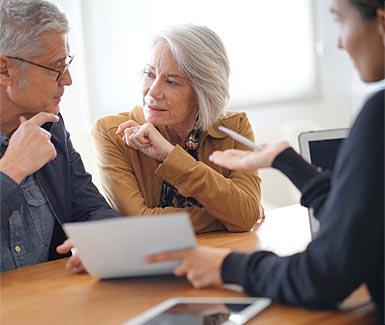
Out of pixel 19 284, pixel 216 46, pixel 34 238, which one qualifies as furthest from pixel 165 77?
pixel 19 284

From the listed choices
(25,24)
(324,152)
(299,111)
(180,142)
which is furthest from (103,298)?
(299,111)

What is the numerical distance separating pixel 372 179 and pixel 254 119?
231cm

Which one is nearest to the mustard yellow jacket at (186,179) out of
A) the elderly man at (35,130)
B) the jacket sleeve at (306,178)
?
the elderly man at (35,130)

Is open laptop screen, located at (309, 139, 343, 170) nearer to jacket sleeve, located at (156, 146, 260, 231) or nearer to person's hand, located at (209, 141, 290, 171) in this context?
person's hand, located at (209, 141, 290, 171)

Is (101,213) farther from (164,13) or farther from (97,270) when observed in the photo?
(164,13)

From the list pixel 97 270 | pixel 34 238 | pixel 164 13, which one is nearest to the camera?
pixel 97 270

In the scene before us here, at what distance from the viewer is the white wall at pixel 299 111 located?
3113 millimetres

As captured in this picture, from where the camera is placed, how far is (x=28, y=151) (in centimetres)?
155

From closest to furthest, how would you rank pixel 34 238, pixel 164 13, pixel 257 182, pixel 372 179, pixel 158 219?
pixel 372 179, pixel 158 219, pixel 34 238, pixel 257 182, pixel 164 13

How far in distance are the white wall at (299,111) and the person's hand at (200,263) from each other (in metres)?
2.05

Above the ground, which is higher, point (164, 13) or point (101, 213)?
point (164, 13)

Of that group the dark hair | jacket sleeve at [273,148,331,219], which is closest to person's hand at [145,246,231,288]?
jacket sleeve at [273,148,331,219]

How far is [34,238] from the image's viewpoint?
1.68 meters

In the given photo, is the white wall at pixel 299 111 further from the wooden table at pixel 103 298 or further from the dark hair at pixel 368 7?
the dark hair at pixel 368 7
